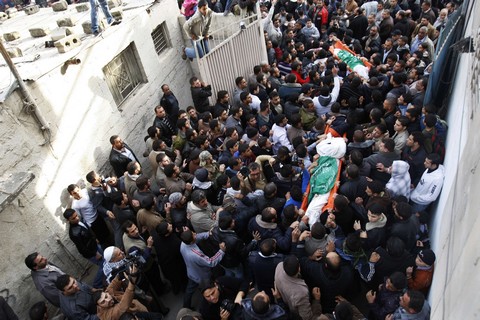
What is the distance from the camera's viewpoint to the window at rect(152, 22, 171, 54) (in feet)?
25.7

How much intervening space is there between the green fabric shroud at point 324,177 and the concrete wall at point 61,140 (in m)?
3.49

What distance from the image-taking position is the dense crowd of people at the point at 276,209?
3.67 metres

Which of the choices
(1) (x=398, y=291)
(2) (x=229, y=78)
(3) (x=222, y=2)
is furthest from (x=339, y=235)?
(3) (x=222, y=2)

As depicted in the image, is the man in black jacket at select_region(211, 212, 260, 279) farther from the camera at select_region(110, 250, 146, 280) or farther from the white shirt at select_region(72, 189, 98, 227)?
the white shirt at select_region(72, 189, 98, 227)

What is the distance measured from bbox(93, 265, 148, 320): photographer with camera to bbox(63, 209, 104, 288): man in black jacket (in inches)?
37.8

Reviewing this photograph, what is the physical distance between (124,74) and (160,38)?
160 cm

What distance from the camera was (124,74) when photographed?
6.87 meters

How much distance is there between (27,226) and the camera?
4.68 m

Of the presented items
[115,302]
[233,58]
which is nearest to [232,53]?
[233,58]

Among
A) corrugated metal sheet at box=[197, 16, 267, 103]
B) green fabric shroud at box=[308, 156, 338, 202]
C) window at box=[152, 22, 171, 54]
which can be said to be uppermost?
window at box=[152, 22, 171, 54]

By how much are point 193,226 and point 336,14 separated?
326 inches

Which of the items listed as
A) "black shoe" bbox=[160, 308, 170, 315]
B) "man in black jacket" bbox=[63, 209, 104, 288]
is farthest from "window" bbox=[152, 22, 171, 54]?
"black shoe" bbox=[160, 308, 170, 315]

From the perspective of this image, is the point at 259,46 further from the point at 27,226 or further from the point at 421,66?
the point at 27,226

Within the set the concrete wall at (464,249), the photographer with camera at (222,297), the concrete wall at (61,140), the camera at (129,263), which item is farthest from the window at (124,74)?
the concrete wall at (464,249)
